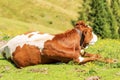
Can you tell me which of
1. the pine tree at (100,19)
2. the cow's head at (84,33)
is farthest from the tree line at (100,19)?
the cow's head at (84,33)

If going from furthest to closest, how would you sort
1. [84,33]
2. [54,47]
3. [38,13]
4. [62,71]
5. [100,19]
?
[38,13] → [100,19] → [84,33] → [54,47] → [62,71]

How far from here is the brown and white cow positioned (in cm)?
1661

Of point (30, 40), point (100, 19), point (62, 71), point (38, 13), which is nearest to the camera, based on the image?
point (62, 71)

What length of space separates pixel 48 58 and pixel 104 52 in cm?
444

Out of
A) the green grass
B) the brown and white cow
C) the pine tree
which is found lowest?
the green grass

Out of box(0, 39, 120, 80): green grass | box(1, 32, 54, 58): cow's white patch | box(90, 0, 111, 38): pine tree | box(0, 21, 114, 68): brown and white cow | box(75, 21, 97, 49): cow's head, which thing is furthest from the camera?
box(90, 0, 111, 38): pine tree

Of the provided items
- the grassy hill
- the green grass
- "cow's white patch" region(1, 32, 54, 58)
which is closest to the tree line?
the grassy hill

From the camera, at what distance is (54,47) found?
54.4ft

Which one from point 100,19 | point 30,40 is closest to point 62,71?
point 30,40

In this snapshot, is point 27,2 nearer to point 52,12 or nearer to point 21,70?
point 52,12

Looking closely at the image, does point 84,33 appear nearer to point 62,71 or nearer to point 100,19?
point 62,71

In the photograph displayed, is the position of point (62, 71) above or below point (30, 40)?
below

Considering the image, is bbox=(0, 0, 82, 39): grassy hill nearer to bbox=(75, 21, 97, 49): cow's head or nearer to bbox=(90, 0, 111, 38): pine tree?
bbox=(90, 0, 111, 38): pine tree

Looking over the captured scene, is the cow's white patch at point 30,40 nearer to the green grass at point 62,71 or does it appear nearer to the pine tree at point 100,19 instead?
the green grass at point 62,71
